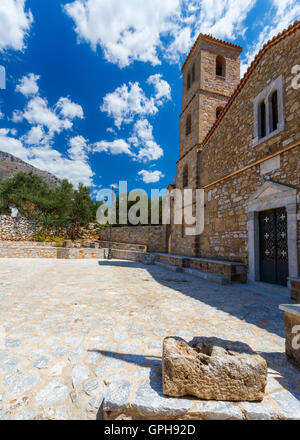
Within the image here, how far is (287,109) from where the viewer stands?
577 centimetres

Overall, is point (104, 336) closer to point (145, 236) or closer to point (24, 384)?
point (24, 384)

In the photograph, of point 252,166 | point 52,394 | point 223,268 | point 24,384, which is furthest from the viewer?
point 223,268

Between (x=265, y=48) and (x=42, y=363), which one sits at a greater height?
(x=265, y=48)

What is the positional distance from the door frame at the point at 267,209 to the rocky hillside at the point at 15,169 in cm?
6148

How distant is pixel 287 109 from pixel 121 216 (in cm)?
2122

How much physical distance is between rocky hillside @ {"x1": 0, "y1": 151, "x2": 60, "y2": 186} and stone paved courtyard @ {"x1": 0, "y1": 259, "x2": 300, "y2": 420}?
61.2m

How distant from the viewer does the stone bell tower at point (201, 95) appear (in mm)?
11062

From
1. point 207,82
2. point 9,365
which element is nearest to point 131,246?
point 207,82

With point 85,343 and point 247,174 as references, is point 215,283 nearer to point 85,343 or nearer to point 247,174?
point 247,174

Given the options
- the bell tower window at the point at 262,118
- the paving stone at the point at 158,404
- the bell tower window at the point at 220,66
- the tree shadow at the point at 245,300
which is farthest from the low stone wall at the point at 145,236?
the paving stone at the point at 158,404

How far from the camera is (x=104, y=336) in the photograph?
2963 millimetres

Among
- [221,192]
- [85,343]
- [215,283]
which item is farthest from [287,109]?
[85,343]

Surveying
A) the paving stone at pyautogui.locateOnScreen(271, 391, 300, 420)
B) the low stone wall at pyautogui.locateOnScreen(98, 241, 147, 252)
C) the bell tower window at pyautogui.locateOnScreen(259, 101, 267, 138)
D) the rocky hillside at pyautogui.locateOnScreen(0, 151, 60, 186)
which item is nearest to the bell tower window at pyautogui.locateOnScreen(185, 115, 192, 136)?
Result: the bell tower window at pyautogui.locateOnScreen(259, 101, 267, 138)

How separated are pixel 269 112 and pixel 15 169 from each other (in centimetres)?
8412
